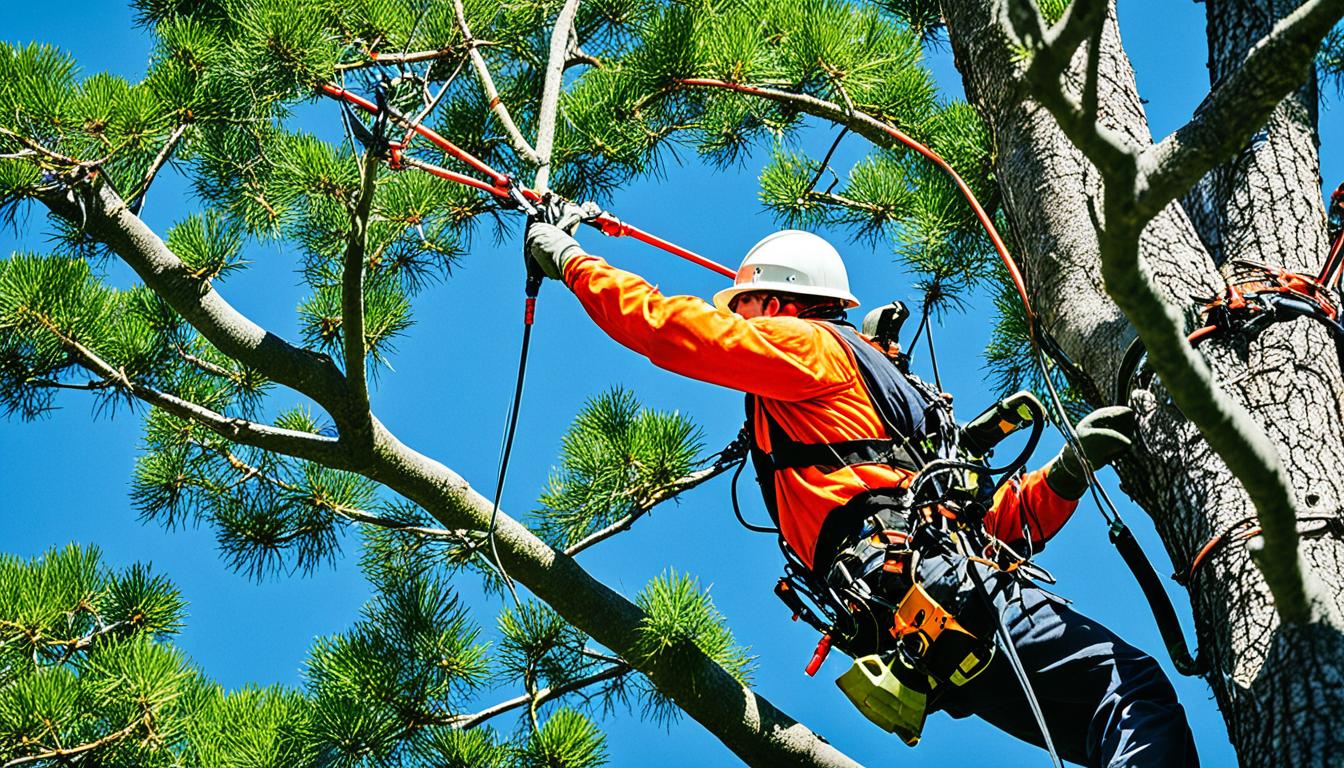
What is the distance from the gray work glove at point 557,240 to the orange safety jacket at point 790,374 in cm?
5

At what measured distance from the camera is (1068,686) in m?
2.74

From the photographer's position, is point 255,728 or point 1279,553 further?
point 255,728

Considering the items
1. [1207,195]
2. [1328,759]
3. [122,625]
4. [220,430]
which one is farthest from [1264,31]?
[122,625]

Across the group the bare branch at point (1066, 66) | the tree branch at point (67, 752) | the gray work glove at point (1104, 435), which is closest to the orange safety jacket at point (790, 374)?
the gray work glove at point (1104, 435)

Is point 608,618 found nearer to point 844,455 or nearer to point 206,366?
point 844,455

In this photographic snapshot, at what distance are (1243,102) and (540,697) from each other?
2195 mm

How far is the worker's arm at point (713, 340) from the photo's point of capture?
9.93 ft

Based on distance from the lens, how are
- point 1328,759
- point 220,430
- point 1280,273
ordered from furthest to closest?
point 220,430
point 1280,273
point 1328,759

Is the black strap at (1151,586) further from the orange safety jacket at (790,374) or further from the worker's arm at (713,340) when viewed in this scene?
the worker's arm at (713,340)

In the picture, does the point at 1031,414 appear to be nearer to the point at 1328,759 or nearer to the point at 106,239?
the point at 1328,759

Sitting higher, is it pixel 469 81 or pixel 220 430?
pixel 469 81

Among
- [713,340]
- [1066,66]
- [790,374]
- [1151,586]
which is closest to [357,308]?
[713,340]

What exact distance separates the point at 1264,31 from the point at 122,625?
2894mm

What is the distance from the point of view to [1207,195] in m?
3.07
